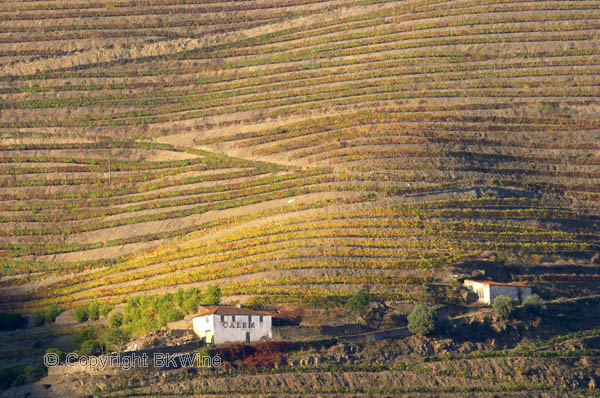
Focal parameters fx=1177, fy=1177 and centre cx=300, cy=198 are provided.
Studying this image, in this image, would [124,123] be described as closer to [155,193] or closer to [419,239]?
[155,193]

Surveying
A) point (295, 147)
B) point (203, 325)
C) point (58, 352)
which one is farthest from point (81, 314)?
point (295, 147)

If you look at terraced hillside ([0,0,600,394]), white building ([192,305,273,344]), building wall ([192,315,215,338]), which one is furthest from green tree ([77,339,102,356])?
terraced hillside ([0,0,600,394])

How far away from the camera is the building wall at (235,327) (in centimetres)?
7144

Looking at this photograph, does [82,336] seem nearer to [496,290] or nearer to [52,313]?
[52,313]

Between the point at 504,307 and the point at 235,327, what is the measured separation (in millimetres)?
17140

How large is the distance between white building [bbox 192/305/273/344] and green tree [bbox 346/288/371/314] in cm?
537

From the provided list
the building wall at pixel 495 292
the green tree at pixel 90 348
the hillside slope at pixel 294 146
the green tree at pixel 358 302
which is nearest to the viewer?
the green tree at pixel 358 302

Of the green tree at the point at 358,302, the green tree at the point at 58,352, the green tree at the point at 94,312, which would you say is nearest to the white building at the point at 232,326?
the green tree at the point at 358,302

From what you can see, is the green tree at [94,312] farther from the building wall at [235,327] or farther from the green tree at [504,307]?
the green tree at [504,307]

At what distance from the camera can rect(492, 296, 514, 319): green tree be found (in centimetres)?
7456

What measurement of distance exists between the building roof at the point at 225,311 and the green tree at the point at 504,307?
47.8ft

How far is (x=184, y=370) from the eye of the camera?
2724 inches

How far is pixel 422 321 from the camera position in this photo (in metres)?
72.7

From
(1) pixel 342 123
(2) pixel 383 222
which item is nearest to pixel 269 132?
(1) pixel 342 123
